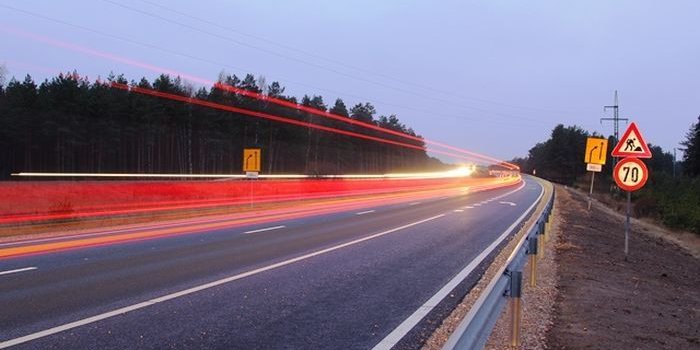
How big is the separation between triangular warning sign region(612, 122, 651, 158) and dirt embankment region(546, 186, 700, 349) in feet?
8.25

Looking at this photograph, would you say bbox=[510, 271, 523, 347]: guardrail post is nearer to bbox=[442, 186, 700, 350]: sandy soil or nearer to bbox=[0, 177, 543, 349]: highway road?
bbox=[442, 186, 700, 350]: sandy soil

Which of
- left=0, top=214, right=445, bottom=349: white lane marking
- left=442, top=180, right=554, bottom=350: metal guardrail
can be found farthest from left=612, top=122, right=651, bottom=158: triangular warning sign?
left=442, top=180, right=554, bottom=350: metal guardrail

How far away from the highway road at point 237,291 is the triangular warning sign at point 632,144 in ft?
12.1

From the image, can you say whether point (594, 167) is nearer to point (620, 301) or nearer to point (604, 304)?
point (620, 301)

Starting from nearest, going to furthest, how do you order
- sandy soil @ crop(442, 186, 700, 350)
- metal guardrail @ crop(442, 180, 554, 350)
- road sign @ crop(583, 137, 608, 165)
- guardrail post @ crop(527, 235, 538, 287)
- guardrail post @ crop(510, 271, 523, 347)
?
metal guardrail @ crop(442, 180, 554, 350)
guardrail post @ crop(510, 271, 523, 347)
sandy soil @ crop(442, 186, 700, 350)
guardrail post @ crop(527, 235, 538, 287)
road sign @ crop(583, 137, 608, 165)

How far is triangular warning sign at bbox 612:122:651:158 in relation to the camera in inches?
521

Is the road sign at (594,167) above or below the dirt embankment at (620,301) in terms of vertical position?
above

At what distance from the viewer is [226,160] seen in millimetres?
80000

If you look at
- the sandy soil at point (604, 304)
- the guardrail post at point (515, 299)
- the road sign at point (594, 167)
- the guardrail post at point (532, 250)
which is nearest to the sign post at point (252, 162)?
the sandy soil at point (604, 304)

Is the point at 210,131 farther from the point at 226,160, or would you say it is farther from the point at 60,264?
the point at 60,264

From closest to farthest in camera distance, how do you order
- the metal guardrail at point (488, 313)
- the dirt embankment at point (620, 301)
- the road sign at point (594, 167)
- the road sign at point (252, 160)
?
the metal guardrail at point (488, 313) → the dirt embankment at point (620, 301) → the road sign at point (252, 160) → the road sign at point (594, 167)

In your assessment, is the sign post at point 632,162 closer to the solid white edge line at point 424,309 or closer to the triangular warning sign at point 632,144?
the triangular warning sign at point 632,144

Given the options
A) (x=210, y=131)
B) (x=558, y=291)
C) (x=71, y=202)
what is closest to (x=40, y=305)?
(x=558, y=291)

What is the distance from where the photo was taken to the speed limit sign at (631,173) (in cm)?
1320
